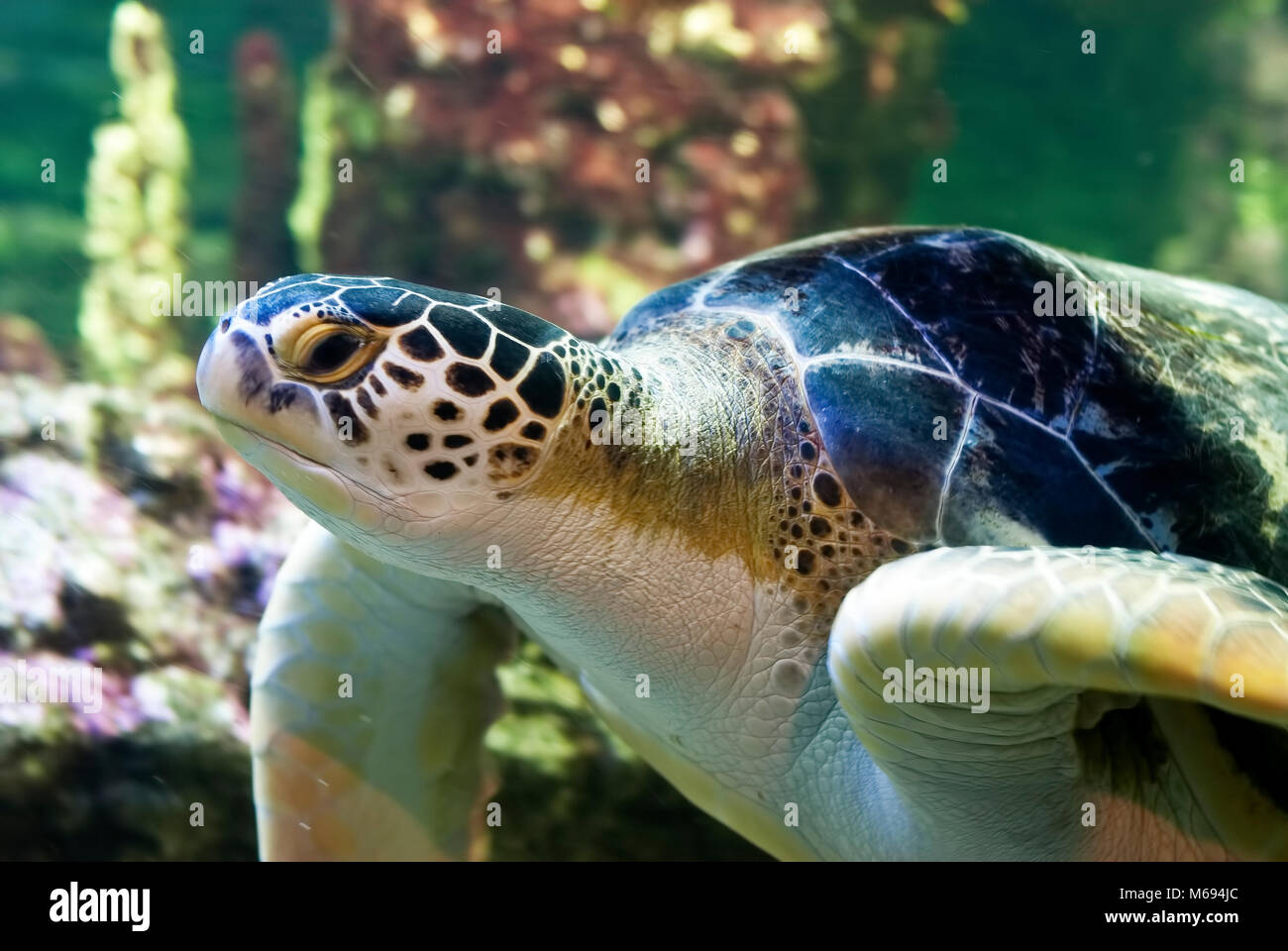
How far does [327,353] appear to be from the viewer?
112 cm

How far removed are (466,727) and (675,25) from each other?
3542mm

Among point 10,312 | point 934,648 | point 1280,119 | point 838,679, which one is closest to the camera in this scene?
point 934,648

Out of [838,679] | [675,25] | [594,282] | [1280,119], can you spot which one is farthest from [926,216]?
[838,679]

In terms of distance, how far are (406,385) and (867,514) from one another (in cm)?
71

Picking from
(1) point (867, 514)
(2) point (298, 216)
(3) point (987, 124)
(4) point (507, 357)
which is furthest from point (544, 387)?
(3) point (987, 124)

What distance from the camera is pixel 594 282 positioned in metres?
3.68

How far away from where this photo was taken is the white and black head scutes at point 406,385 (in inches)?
43.8

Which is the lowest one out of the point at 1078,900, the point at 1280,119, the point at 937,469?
the point at 1078,900

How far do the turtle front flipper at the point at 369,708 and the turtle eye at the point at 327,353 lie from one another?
2.03 ft

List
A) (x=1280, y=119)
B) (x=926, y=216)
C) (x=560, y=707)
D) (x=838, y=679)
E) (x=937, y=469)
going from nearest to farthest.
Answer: (x=838, y=679) < (x=937, y=469) < (x=560, y=707) < (x=1280, y=119) < (x=926, y=216)

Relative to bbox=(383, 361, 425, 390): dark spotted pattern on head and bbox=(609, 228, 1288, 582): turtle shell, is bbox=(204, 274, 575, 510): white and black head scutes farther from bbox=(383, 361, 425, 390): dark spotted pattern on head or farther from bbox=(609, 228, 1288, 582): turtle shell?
bbox=(609, 228, 1288, 582): turtle shell

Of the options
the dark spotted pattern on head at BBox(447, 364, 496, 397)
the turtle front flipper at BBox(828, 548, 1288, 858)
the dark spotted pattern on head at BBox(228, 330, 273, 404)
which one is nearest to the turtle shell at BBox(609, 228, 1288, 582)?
the turtle front flipper at BBox(828, 548, 1288, 858)

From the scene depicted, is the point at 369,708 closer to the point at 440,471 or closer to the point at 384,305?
the point at 440,471

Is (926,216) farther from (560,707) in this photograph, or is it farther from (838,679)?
(838,679)
